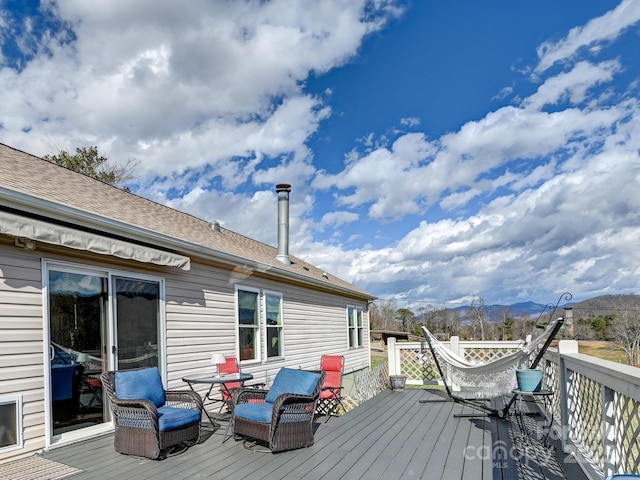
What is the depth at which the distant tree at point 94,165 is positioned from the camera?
17.9 metres

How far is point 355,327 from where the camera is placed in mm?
14289

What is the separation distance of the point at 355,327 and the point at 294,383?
9.67 meters

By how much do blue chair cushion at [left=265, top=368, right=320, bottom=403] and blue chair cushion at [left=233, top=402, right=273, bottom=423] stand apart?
0.72ft

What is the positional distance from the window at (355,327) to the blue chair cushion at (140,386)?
9.44 metres

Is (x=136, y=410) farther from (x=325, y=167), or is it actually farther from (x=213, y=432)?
(x=325, y=167)

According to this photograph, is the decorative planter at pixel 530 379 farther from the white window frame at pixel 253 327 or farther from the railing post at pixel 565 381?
the white window frame at pixel 253 327

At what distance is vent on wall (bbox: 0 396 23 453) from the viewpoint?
12.3 ft

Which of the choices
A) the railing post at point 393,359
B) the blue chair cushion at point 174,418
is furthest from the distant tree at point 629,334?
the blue chair cushion at point 174,418

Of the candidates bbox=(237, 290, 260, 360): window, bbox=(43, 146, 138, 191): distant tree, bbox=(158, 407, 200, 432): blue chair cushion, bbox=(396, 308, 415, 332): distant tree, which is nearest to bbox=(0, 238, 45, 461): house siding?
bbox=(158, 407, 200, 432): blue chair cushion

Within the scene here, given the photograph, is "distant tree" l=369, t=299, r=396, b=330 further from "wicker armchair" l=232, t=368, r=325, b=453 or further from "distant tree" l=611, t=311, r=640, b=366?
"wicker armchair" l=232, t=368, r=325, b=453

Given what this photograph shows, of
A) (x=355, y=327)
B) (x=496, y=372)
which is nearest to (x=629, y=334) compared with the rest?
(x=355, y=327)

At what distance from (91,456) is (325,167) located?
49.5 feet

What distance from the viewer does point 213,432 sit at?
5051 millimetres

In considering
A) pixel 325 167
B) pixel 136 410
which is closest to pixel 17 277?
pixel 136 410
